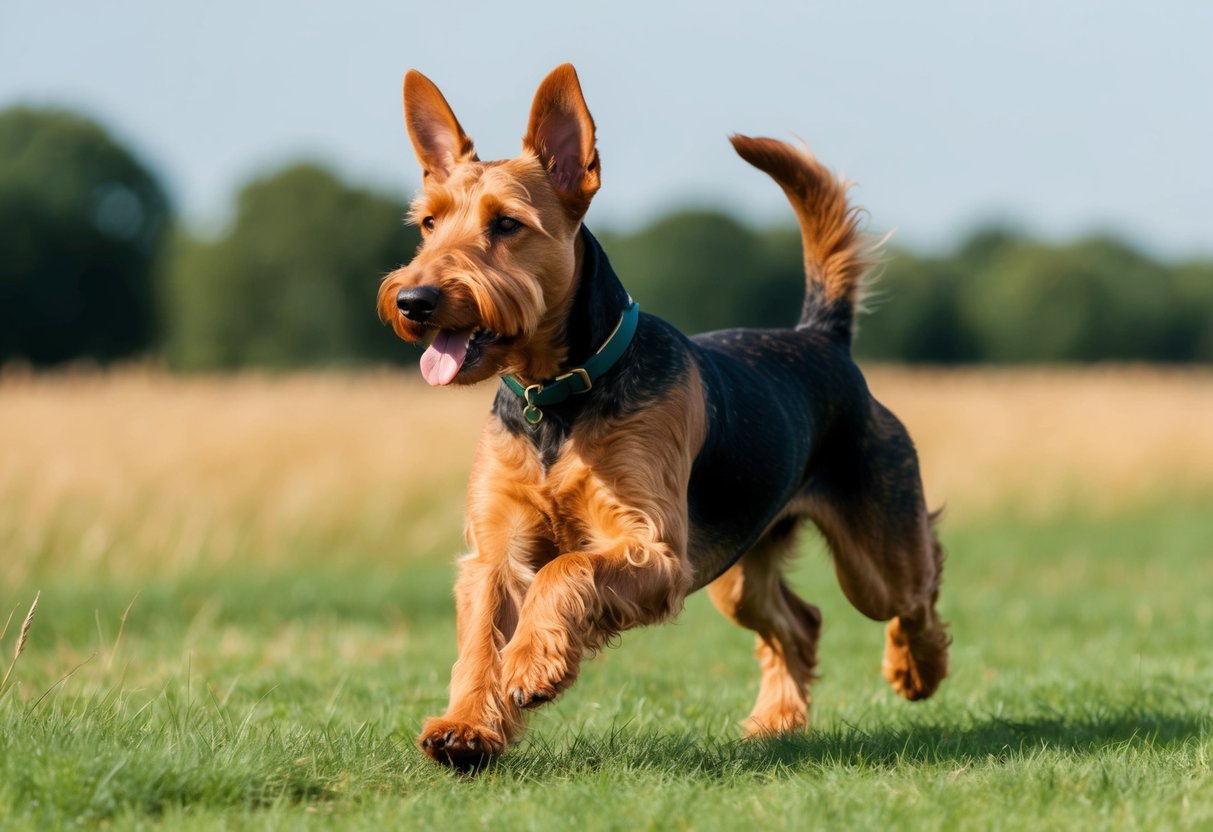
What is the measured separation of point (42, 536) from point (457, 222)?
7.61m

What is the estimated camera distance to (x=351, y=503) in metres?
12.5

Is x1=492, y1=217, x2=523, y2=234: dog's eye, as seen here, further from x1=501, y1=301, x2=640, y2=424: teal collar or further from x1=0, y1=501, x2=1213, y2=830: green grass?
x1=0, y1=501, x2=1213, y2=830: green grass

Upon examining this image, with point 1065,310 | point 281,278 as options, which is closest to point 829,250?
point 281,278

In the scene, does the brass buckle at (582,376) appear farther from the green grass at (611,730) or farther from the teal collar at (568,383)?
the green grass at (611,730)

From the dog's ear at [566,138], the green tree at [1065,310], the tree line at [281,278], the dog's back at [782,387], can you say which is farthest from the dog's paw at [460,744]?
the green tree at [1065,310]

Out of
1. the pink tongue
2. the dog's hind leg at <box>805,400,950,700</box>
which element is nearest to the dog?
the pink tongue

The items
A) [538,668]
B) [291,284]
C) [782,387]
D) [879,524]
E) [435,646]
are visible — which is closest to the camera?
[538,668]

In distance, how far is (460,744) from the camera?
12.4ft

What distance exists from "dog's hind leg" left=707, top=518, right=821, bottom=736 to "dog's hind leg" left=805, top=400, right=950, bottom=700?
232mm

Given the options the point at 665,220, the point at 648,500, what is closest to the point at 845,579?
the point at 648,500

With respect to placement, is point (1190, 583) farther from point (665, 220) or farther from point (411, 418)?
point (665, 220)

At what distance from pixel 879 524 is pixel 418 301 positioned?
2.35m

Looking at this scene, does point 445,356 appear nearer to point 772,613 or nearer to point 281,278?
point 772,613

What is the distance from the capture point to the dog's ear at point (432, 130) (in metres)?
4.52
